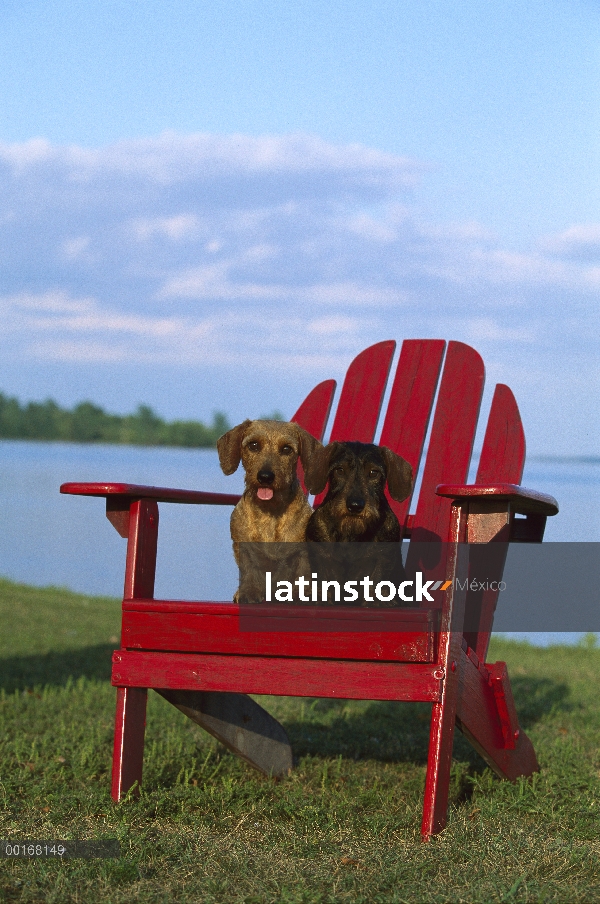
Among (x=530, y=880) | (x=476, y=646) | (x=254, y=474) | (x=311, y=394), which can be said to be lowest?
(x=530, y=880)

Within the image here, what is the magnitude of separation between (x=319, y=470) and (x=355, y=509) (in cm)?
22

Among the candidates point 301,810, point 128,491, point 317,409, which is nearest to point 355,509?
point 128,491

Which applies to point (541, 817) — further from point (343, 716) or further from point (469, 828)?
point (343, 716)

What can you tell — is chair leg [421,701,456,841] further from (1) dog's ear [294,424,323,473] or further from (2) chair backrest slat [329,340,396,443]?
(2) chair backrest slat [329,340,396,443]

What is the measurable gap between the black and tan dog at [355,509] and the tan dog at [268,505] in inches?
2.6

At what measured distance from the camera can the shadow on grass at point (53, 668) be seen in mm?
5297

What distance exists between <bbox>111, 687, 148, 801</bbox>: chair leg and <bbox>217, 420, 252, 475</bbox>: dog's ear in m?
0.77

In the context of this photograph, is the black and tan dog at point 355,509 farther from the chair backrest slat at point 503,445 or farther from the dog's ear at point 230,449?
the chair backrest slat at point 503,445

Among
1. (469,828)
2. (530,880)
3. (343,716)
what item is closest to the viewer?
(530,880)

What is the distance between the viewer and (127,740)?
10.4 ft

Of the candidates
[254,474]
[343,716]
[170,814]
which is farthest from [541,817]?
[343,716]

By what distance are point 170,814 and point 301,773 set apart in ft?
2.44

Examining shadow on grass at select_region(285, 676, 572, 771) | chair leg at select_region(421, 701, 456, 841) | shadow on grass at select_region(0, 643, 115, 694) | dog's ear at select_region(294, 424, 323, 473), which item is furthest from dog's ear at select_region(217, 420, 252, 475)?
shadow on grass at select_region(0, 643, 115, 694)

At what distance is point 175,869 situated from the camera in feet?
8.14
